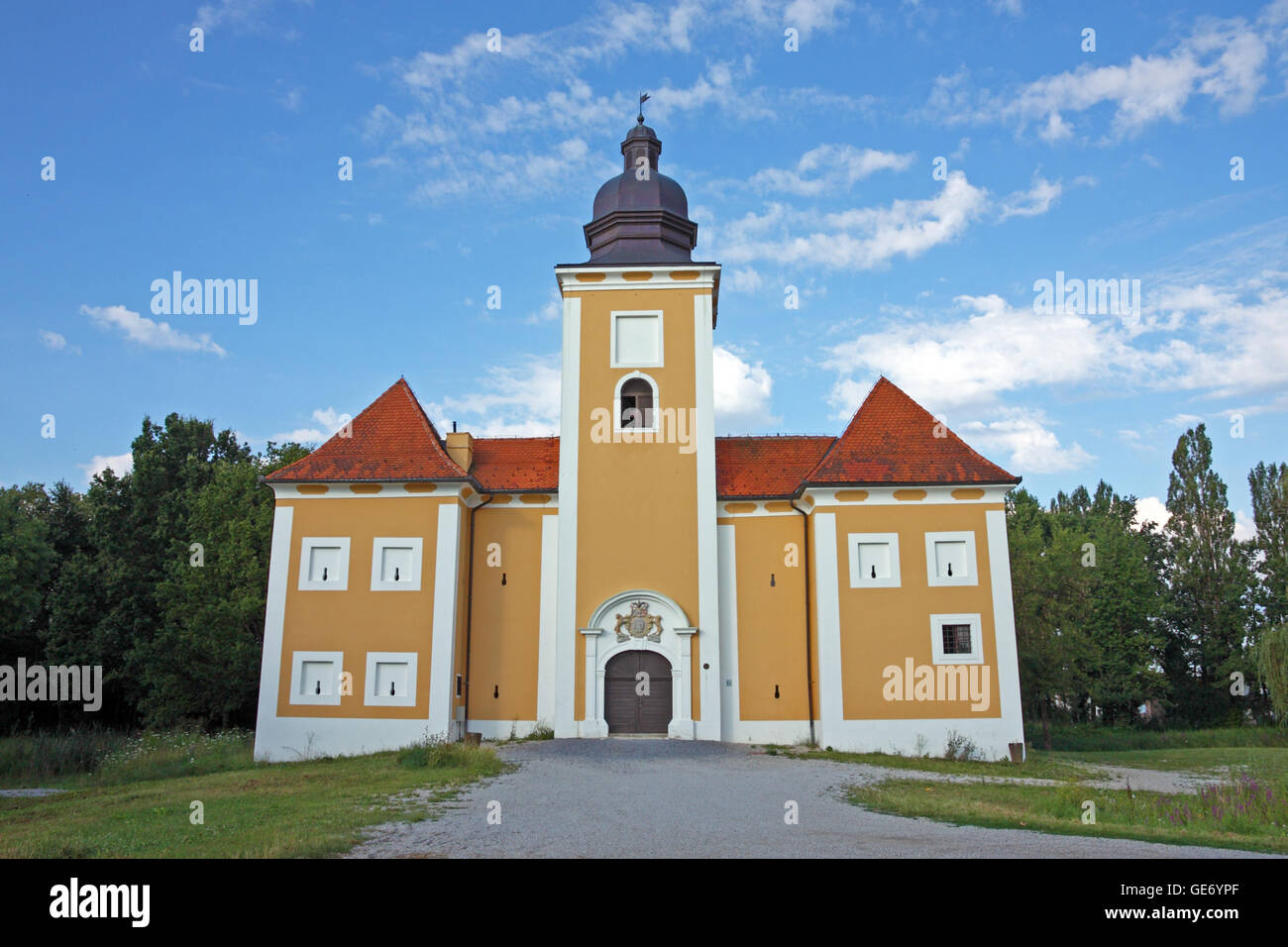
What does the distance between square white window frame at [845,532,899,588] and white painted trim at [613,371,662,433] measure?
6151mm

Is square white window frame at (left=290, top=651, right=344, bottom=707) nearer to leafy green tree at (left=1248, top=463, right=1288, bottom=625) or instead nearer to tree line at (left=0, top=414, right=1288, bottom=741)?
tree line at (left=0, top=414, right=1288, bottom=741)

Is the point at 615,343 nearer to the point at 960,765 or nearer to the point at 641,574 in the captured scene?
the point at 641,574

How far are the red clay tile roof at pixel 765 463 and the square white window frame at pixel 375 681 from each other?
30.8 ft

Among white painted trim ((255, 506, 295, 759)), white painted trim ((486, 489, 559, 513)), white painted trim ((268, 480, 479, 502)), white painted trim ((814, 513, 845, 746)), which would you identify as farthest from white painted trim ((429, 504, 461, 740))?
white painted trim ((814, 513, 845, 746))

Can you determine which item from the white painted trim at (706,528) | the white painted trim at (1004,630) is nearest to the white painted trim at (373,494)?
the white painted trim at (706,528)

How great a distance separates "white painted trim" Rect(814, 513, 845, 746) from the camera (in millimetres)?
22672

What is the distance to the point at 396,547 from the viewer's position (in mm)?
24359

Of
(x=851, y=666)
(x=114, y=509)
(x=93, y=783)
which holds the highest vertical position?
(x=114, y=509)

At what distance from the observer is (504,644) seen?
82.4 ft

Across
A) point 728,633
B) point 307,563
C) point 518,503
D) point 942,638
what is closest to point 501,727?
point 518,503

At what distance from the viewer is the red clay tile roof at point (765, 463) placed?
25.8 metres
